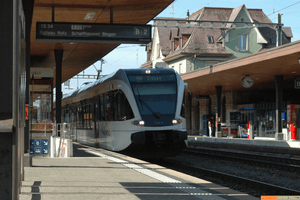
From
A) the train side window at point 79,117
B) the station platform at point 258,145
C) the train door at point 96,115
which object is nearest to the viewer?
the train door at point 96,115

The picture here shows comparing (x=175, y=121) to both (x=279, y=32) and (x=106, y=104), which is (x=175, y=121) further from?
(x=279, y=32)

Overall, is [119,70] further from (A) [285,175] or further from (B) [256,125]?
(B) [256,125]

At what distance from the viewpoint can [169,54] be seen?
187ft

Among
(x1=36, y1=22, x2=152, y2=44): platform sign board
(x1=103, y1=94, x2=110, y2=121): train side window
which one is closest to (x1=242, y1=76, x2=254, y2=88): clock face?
(x1=103, y1=94, x2=110, y2=121): train side window

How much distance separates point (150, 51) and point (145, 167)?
185ft

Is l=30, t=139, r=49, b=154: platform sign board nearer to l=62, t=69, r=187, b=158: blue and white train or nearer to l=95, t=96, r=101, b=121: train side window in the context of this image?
l=62, t=69, r=187, b=158: blue and white train

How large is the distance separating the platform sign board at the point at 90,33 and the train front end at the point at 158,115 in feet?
10.8

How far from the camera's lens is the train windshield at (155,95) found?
561 inches

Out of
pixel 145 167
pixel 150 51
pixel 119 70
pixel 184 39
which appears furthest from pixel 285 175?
pixel 150 51

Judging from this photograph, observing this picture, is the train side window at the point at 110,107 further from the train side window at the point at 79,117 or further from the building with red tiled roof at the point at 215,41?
the building with red tiled roof at the point at 215,41

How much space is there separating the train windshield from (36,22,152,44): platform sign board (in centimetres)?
326

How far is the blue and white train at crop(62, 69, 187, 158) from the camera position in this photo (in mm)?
14047

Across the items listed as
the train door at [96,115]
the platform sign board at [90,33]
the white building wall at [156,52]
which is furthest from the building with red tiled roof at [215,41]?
the platform sign board at [90,33]

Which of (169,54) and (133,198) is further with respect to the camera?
(169,54)
